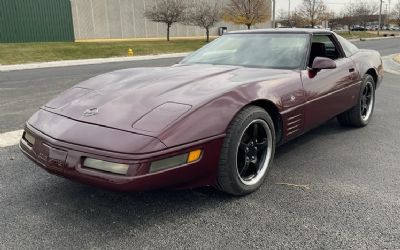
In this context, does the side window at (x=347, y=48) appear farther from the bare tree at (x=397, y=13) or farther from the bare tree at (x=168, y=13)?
the bare tree at (x=397, y=13)

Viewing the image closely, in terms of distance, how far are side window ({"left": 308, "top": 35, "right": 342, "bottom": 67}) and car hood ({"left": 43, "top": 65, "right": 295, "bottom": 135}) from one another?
71 cm

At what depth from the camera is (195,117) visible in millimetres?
2564

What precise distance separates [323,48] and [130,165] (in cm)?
286

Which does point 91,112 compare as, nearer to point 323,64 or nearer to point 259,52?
point 259,52

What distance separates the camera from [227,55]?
4035mm

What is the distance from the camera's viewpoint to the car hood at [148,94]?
2582mm

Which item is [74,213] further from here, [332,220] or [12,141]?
[12,141]

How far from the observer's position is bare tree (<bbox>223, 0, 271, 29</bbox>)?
39.8 m

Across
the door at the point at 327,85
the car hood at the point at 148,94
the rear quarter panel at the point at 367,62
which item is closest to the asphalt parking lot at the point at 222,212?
the door at the point at 327,85

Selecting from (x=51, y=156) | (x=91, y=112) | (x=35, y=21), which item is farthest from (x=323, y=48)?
(x=35, y=21)

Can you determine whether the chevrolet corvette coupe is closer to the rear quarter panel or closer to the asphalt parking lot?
the asphalt parking lot

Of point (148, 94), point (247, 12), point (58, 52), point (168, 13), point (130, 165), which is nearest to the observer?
point (130, 165)

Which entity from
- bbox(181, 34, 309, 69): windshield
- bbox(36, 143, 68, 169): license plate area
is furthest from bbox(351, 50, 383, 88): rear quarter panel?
bbox(36, 143, 68, 169): license plate area

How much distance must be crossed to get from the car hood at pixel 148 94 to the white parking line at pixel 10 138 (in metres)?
1.55
